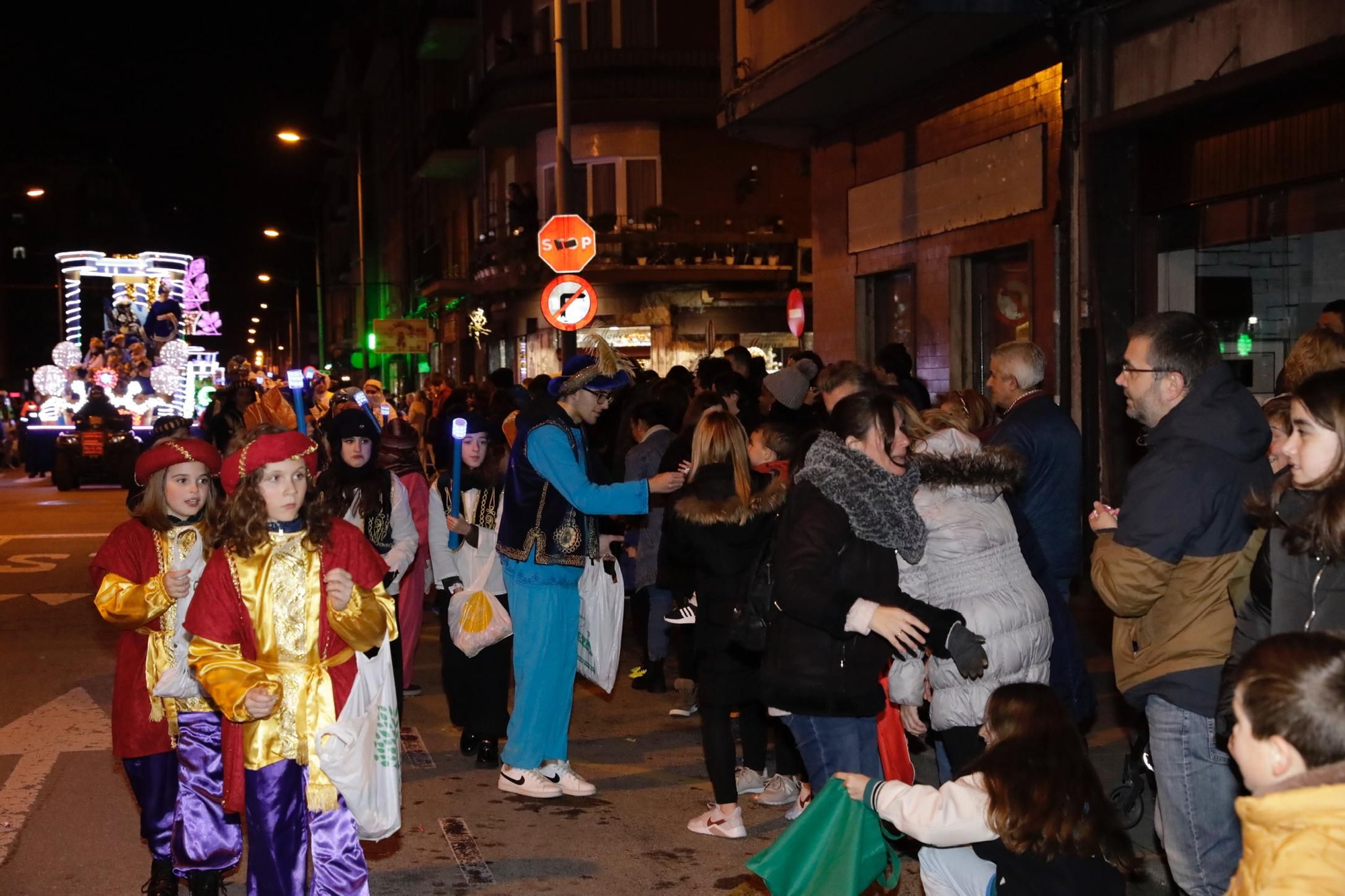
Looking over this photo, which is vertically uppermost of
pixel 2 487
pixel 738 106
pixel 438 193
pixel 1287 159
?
pixel 438 193

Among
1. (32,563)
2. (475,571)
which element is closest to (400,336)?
(32,563)

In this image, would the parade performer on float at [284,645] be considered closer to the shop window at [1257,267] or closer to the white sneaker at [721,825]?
the white sneaker at [721,825]

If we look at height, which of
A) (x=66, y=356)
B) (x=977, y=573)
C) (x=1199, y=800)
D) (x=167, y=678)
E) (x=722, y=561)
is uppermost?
(x=66, y=356)

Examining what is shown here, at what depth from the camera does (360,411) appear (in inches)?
295

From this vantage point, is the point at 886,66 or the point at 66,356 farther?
the point at 66,356

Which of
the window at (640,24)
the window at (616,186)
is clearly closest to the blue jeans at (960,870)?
the window at (616,186)

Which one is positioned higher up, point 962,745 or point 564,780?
point 962,745

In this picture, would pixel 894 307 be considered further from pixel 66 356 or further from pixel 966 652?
pixel 66 356

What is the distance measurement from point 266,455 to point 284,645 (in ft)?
2.04

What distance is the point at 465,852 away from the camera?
6.29 meters

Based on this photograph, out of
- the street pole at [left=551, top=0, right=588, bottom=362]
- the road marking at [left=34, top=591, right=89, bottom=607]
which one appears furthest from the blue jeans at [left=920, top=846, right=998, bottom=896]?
the street pole at [left=551, top=0, right=588, bottom=362]

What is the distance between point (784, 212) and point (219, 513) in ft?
83.2

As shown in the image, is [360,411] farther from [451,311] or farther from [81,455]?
[451,311]

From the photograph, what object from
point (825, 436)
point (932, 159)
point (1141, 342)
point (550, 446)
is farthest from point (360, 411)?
point (932, 159)
